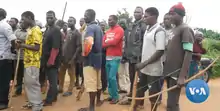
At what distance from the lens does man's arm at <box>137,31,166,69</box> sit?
430 centimetres

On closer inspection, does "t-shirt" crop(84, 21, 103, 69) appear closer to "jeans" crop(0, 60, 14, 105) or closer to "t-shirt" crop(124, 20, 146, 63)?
"t-shirt" crop(124, 20, 146, 63)

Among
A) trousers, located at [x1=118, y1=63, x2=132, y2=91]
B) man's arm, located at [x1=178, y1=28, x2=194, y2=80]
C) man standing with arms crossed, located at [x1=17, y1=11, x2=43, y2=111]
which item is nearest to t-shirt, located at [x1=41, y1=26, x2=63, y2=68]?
man standing with arms crossed, located at [x1=17, y1=11, x2=43, y2=111]

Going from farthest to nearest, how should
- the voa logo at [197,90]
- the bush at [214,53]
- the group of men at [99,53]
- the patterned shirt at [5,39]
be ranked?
the bush at [214,53], the patterned shirt at [5,39], the group of men at [99,53], the voa logo at [197,90]

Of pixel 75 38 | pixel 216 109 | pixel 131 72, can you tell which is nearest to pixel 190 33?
pixel 131 72

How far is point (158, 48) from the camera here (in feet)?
14.1

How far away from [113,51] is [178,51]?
2297 mm

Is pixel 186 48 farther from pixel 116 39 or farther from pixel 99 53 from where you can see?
pixel 116 39

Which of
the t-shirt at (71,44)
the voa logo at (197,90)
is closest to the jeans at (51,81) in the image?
the t-shirt at (71,44)

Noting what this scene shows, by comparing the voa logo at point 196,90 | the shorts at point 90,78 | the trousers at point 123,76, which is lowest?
the trousers at point 123,76

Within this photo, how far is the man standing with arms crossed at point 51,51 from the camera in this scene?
582cm

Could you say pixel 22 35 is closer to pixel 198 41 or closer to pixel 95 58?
pixel 95 58

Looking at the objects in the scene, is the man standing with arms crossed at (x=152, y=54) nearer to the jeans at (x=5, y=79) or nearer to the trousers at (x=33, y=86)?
the trousers at (x=33, y=86)

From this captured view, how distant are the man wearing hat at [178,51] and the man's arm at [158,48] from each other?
1.06 ft

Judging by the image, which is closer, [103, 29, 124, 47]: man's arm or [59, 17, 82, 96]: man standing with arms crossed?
[103, 29, 124, 47]: man's arm
